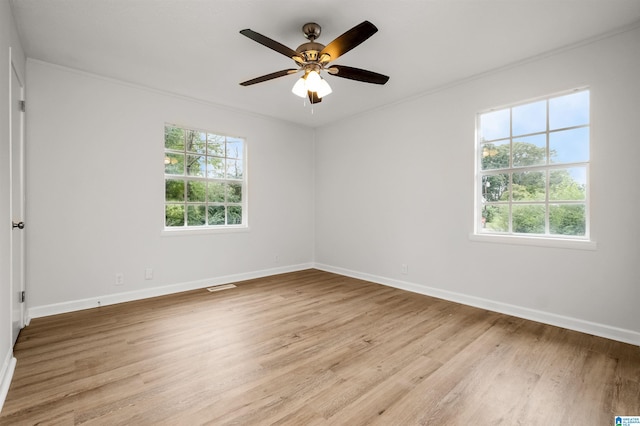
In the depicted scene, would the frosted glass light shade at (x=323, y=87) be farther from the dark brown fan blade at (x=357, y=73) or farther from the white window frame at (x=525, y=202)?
the white window frame at (x=525, y=202)

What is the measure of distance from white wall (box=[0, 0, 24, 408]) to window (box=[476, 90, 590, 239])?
4272mm

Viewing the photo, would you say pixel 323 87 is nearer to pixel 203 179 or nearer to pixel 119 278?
pixel 203 179

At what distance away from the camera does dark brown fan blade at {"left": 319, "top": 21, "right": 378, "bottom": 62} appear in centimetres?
196

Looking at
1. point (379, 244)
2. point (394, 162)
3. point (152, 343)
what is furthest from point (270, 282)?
point (394, 162)

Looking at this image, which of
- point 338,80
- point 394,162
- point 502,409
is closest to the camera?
point 502,409

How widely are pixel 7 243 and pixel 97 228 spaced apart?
146cm

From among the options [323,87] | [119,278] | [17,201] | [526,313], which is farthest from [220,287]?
[526,313]

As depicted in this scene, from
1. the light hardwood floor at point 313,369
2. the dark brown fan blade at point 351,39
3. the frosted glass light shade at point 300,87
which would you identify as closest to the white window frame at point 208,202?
the light hardwood floor at point 313,369

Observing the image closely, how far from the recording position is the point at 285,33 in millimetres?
2625

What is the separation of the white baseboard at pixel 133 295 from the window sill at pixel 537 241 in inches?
129

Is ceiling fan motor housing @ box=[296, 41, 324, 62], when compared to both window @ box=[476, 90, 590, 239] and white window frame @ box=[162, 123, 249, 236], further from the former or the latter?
white window frame @ box=[162, 123, 249, 236]

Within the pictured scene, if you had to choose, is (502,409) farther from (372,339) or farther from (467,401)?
(372,339)

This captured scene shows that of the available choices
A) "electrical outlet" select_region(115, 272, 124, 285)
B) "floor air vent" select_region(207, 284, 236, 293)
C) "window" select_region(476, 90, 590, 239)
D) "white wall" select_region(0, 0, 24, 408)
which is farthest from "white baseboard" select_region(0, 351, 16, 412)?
"window" select_region(476, 90, 590, 239)

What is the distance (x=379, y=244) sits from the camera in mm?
4605
